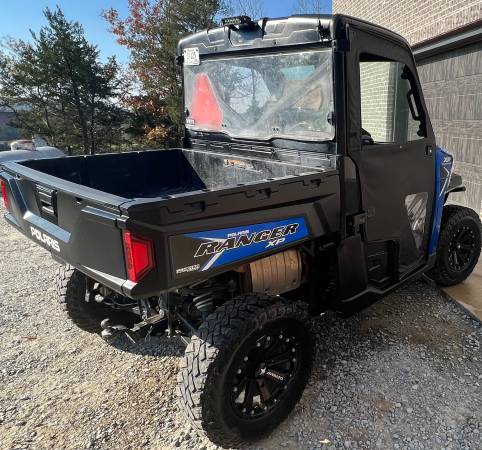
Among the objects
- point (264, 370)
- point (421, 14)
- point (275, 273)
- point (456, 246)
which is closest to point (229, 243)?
point (275, 273)

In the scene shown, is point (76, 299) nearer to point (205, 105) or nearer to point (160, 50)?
point (205, 105)

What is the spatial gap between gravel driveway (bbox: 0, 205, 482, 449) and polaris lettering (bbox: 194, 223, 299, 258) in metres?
1.13

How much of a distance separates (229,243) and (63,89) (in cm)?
1906

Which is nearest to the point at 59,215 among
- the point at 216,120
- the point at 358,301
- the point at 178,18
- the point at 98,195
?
the point at 98,195

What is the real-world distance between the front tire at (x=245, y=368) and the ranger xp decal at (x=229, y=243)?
0.33 m

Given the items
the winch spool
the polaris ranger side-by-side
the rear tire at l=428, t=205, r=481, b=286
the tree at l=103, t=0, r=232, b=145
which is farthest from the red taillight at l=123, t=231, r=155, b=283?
the tree at l=103, t=0, r=232, b=145

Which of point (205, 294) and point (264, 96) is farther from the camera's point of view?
point (264, 96)

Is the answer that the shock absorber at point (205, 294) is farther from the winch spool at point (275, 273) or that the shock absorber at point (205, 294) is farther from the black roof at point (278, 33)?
the black roof at point (278, 33)

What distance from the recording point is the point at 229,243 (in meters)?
1.95

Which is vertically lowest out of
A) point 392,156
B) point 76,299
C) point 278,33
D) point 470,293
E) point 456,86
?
point 470,293

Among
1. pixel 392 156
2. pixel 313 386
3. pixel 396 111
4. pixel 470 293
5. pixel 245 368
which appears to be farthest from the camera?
pixel 470 293

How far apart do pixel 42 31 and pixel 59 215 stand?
18791 millimetres

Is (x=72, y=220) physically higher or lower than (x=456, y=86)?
lower

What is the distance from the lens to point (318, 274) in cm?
276
